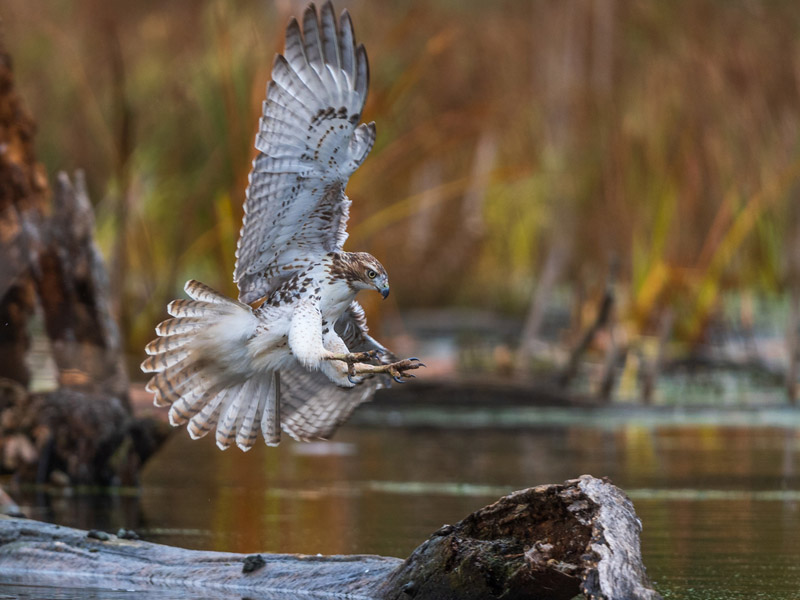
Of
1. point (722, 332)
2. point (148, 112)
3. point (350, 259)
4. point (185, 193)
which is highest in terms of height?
point (148, 112)

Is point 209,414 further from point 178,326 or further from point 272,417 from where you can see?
point 178,326

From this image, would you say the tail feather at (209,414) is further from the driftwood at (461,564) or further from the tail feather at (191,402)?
the driftwood at (461,564)

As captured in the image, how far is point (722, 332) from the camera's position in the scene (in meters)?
17.2

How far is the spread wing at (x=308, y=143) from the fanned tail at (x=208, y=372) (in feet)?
0.91

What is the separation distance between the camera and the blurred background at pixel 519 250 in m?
8.30

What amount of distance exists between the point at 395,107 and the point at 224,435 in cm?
1010

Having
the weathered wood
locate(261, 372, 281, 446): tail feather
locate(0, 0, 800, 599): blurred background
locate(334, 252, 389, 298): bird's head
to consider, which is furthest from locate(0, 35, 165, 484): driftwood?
locate(334, 252, 389, 298): bird's head

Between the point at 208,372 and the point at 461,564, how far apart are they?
5.89 feet

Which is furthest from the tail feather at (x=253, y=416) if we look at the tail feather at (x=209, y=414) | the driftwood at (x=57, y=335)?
the driftwood at (x=57, y=335)

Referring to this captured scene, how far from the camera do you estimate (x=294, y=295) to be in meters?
6.19

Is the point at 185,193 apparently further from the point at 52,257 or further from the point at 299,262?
the point at 299,262

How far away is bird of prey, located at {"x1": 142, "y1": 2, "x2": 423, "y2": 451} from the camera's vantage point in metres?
5.83

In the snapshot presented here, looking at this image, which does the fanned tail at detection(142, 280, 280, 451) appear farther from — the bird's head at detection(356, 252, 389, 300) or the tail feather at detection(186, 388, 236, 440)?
the bird's head at detection(356, 252, 389, 300)

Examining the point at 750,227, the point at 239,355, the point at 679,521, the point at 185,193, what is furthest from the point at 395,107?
the point at 239,355
